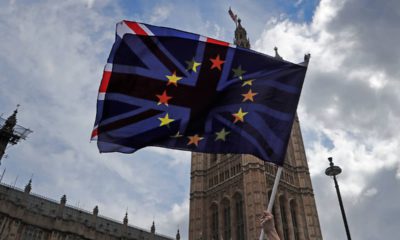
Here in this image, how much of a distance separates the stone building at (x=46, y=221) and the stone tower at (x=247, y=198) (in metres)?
7.43

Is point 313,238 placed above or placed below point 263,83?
above

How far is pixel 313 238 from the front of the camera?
56.0 metres

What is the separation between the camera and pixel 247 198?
5562cm

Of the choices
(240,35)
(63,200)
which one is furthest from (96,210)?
(240,35)

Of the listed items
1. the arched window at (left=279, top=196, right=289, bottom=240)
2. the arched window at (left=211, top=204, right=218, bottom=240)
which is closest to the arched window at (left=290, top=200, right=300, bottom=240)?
the arched window at (left=279, top=196, right=289, bottom=240)

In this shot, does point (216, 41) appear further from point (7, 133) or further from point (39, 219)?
point (39, 219)

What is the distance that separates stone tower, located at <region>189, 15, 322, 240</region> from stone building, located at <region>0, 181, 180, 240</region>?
743cm

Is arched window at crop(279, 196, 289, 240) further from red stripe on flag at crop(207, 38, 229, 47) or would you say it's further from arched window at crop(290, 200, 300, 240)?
red stripe on flag at crop(207, 38, 229, 47)

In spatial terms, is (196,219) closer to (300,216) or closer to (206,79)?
(300,216)

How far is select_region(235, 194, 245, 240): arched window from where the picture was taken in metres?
55.1

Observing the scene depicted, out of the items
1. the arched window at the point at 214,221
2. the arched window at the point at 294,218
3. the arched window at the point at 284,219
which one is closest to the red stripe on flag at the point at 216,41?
the arched window at the point at 284,219

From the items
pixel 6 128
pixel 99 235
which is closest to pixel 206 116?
pixel 6 128

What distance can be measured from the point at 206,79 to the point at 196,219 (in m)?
54.2

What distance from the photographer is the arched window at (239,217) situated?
55.1 meters
